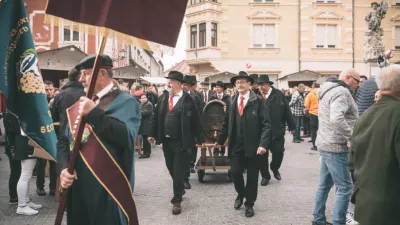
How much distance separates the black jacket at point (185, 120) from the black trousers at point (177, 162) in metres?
0.21

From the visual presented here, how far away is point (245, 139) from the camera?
629 centimetres

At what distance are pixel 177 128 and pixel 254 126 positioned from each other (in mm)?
1389

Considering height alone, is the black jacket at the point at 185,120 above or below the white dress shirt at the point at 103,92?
below

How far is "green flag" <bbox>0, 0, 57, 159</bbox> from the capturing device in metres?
4.56

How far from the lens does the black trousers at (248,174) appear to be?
6.24 meters

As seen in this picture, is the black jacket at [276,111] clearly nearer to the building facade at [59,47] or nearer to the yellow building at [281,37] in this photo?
the building facade at [59,47]

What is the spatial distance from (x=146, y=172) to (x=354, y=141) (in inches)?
274

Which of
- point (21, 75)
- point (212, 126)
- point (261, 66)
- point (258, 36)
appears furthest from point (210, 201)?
point (258, 36)

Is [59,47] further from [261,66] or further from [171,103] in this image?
[261,66]

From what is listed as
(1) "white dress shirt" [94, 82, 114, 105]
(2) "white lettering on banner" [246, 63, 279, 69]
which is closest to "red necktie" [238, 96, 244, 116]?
(1) "white dress shirt" [94, 82, 114, 105]

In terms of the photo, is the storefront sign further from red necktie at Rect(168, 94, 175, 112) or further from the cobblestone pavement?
red necktie at Rect(168, 94, 175, 112)

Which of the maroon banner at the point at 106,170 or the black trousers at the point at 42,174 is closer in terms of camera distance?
the maroon banner at the point at 106,170

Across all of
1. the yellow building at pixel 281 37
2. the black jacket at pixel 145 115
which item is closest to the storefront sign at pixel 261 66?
the yellow building at pixel 281 37

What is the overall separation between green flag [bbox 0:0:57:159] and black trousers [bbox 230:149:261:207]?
3.01 metres
